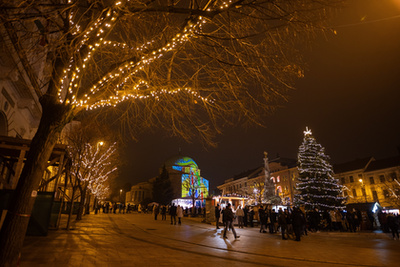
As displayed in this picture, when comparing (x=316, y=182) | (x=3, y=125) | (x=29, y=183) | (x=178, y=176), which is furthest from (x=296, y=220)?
(x=178, y=176)

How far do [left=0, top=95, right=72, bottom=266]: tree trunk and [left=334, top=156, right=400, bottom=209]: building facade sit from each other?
53.8m

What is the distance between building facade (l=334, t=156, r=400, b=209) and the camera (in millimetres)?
47250

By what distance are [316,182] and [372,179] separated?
30362 mm

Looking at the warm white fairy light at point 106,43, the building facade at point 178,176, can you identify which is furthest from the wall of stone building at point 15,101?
the building facade at point 178,176

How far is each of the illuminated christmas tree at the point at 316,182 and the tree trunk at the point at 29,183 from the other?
105 ft

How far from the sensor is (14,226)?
15.3 ft

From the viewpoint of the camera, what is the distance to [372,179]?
5191 centimetres

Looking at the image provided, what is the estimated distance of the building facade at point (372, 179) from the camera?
47250 mm

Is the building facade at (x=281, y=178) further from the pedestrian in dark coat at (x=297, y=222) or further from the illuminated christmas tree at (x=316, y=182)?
the pedestrian in dark coat at (x=297, y=222)

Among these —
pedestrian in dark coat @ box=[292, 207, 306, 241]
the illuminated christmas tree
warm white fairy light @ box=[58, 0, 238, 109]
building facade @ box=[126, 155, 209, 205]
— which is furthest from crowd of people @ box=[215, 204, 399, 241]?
building facade @ box=[126, 155, 209, 205]

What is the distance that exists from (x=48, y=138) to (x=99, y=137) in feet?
60.7

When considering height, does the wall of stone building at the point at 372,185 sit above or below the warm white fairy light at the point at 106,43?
above

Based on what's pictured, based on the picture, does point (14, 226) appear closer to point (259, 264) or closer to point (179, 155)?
point (259, 264)

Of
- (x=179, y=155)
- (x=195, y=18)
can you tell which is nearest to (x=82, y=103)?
(x=195, y=18)
